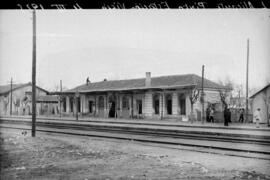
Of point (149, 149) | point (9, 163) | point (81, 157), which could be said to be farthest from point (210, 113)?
point (9, 163)

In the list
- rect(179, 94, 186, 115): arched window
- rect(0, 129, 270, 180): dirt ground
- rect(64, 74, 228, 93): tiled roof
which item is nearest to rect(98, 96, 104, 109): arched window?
rect(64, 74, 228, 93): tiled roof

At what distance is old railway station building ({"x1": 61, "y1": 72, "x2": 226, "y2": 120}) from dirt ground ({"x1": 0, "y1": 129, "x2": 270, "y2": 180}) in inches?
783

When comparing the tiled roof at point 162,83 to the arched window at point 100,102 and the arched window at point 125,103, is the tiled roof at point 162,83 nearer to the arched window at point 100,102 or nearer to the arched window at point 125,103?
the arched window at point 125,103

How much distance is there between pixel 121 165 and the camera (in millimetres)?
9367

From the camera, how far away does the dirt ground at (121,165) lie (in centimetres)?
802

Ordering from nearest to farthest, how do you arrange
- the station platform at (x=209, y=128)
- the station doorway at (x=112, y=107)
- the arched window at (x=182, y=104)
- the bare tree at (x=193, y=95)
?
the station platform at (x=209, y=128), the bare tree at (x=193, y=95), the arched window at (x=182, y=104), the station doorway at (x=112, y=107)

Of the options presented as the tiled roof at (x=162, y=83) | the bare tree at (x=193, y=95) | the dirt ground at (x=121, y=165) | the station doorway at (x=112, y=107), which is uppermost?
the tiled roof at (x=162, y=83)

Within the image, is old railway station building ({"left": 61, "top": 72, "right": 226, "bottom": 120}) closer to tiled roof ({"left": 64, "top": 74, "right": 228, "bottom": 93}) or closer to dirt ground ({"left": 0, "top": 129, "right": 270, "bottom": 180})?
tiled roof ({"left": 64, "top": 74, "right": 228, "bottom": 93})

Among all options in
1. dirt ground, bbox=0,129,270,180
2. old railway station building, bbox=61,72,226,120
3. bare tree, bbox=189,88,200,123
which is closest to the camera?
dirt ground, bbox=0,129,270,180

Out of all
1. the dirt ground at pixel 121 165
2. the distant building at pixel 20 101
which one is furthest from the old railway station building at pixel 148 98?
the dirt ground at pixel 121 165

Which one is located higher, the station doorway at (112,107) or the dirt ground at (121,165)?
the station doorway at (112,107)

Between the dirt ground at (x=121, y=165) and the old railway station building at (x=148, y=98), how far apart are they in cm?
1989

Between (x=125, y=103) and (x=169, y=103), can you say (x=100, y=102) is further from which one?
(x=169, y=103)

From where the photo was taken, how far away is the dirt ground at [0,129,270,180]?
26.3 ft
